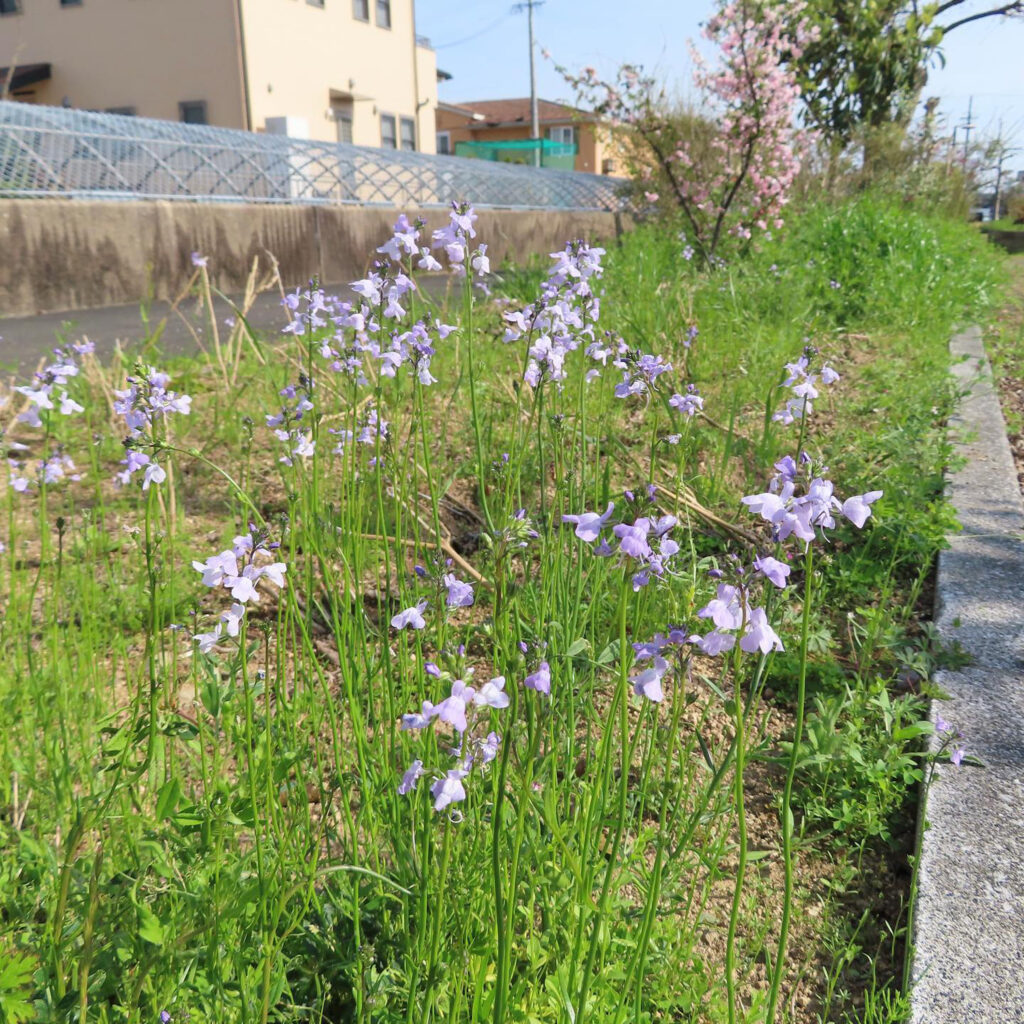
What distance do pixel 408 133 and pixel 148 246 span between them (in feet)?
73.4

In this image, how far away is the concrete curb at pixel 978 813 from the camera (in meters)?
1.34

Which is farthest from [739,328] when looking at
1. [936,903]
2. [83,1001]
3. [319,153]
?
[319,153]

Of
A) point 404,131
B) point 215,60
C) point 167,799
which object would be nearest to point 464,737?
point 167,799

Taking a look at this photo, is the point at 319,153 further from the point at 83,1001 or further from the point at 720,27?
the point at 83,1001

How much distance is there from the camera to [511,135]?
157 feet

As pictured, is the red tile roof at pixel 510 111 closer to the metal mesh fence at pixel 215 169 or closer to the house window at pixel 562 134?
the house window at pixel 562 134

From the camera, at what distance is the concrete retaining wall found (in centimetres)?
570

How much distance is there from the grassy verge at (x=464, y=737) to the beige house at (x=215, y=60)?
66.9 ft

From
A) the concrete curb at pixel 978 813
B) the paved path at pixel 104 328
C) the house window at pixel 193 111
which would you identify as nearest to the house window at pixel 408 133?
the house window at pixel 193 111

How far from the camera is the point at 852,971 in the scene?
1499 mm

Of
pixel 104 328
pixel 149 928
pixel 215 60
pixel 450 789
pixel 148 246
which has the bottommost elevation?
pixel 149 928

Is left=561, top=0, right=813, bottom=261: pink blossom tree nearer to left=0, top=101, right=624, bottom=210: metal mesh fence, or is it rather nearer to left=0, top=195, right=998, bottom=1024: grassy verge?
left=0, top=101, right=624, bottom=210: metal mesh fence

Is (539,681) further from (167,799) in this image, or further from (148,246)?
(148,246)

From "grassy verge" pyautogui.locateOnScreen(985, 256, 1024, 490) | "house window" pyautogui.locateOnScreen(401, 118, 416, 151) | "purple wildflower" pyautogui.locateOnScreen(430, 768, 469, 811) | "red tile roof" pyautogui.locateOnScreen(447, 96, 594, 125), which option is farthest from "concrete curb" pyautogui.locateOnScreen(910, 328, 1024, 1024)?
"red tile roof" pyautogui.locateOnScreen(447, 96, 594, 125)
